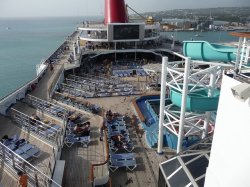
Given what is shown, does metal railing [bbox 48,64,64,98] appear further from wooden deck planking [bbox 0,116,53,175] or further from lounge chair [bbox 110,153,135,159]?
lounge chair [bbox 110,153,135,159]

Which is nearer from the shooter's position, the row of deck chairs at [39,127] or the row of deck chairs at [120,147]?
the row of deck chairs at [120,147]

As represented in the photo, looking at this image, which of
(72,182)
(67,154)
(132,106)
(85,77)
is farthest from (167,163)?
(85,77)

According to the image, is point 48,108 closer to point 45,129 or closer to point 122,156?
point 45,129

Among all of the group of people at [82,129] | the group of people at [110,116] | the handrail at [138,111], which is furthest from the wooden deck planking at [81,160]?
the handrail at [138,111]

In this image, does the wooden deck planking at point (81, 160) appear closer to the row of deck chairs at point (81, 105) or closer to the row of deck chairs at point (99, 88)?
the row of deck chairs at point (81, 105)

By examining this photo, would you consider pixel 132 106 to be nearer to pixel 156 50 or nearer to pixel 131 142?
pixel 131 142

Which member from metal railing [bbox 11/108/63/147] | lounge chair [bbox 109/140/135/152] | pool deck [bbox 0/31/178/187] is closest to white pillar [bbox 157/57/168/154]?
pool deck [bbox 0/31/178/187]

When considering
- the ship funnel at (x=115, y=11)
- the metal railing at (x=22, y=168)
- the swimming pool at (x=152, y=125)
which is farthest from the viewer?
the ship funnel at (x=115, y=11)
